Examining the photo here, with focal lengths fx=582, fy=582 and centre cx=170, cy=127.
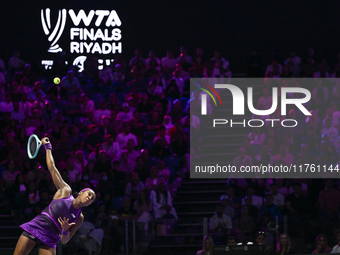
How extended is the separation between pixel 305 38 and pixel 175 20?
166 inches

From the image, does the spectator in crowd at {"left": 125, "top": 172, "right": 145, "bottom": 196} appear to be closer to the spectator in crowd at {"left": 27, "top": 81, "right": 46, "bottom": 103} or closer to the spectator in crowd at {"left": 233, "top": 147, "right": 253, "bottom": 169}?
the spectator in crowd at {"left": 233, "top": 147, "right": 253, "bottom": 169}

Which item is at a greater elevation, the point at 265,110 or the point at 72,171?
the point at 265,110

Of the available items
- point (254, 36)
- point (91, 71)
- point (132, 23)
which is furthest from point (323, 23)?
point (91, 71)

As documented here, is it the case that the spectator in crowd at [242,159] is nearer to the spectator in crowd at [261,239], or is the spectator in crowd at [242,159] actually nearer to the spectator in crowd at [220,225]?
the spectator in crowd at [220,225]

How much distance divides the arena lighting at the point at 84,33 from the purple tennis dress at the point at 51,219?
1081 centimetres

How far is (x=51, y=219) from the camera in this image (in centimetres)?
766

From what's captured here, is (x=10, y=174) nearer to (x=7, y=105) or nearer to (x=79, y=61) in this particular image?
(x=7, y=105)

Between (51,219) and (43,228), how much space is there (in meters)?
0.15

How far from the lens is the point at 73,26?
18.2m

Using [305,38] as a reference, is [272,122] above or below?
below

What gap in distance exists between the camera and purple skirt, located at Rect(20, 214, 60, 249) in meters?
7.59

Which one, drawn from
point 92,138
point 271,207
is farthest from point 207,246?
point 92,138

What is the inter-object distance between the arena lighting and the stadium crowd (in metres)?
1.37

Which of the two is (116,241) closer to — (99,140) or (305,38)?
(99,140)
